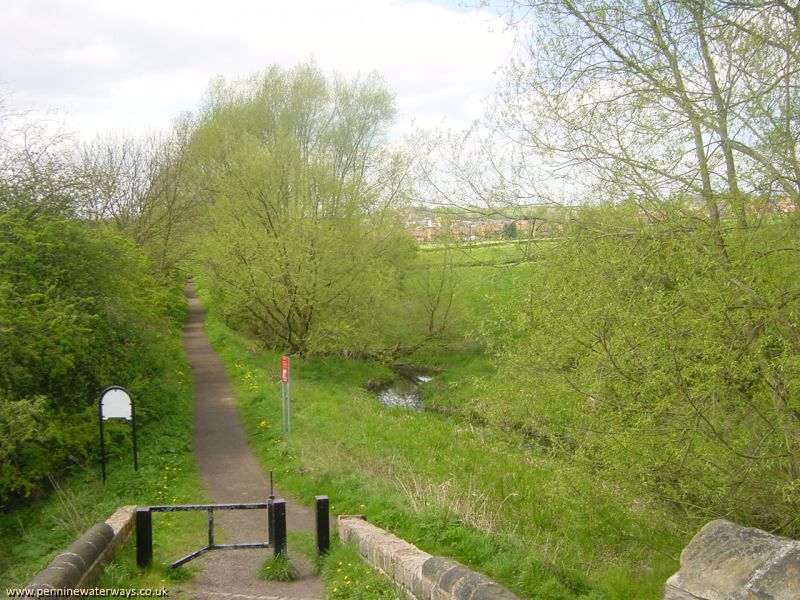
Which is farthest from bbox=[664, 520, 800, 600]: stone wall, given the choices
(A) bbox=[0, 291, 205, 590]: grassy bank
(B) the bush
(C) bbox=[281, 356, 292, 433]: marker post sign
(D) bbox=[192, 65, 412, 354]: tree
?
(D) bbox=[192, 65, 412, 354]: tree

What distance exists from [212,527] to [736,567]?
5871mm

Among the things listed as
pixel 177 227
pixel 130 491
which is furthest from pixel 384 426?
pixel 177 227

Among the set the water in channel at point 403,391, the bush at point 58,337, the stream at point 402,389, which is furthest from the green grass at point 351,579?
the stream at point 402,389

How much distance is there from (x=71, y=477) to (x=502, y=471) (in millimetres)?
7852

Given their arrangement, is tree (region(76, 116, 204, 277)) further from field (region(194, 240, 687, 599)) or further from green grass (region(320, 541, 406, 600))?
green grass (region(320, 541, 406, 600))

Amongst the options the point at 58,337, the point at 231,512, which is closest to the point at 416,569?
the point at 231,512

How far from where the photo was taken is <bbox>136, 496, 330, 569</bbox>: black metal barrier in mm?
7836

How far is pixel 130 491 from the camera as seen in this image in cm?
1226

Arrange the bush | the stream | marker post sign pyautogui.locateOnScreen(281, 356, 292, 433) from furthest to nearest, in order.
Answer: the stream < marker post sign pyautogui.locateOnScreen(281, 356, 292, 433) < the bush

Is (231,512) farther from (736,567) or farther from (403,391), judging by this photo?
(403,391)

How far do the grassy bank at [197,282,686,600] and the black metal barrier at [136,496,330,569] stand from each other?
86cm

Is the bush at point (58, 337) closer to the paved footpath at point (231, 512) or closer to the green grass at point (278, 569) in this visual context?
the paved footpath at point (231, 512)

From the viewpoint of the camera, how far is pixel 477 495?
10.1 metres

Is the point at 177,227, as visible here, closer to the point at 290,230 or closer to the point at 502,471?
the point at 290,230
